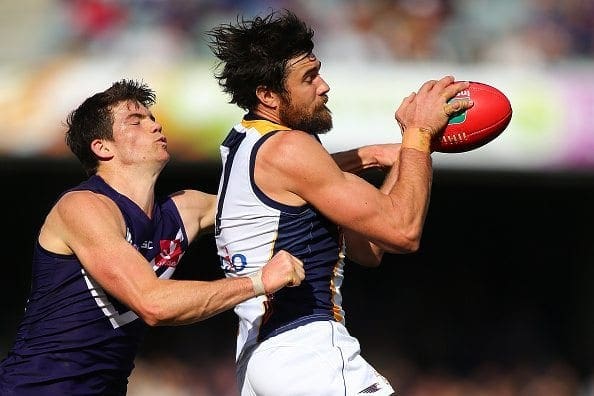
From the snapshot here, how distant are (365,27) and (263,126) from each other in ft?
16.2

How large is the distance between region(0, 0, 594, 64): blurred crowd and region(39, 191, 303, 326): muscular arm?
186 inches

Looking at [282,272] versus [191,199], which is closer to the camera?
[282,272]

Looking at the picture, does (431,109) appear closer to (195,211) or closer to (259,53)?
(259,53)

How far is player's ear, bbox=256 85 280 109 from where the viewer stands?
3.83m

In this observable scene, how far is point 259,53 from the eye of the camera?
384 centimetres

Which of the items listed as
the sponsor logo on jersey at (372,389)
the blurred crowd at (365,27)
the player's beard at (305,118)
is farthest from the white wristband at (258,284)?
the blurred crowd at (365,27)

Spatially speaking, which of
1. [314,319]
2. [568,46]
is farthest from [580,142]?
[314,319]

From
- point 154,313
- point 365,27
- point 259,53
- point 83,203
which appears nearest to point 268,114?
point 259,53

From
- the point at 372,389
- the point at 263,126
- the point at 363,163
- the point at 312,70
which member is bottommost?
the point at 372,389

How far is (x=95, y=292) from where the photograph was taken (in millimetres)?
3852

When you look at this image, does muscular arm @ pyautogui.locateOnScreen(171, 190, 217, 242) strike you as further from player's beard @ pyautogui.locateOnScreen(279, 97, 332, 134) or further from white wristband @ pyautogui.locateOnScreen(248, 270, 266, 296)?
white wristband @ pyautogui.locateOnScreen(248, 270, 266, 296)

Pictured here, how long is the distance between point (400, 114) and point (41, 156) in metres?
4.93

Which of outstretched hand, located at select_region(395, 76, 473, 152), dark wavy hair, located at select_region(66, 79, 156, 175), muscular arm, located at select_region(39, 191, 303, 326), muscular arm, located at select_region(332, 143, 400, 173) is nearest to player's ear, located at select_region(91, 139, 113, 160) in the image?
dark wavy hair, located at select_region(66, 79, 156, 175)

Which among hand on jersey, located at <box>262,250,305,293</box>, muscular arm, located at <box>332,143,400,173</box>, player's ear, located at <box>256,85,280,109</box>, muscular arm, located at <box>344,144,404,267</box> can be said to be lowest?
muscular arm, located at <box>344,144,404,267</box>
